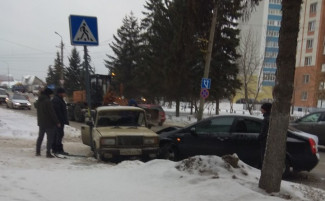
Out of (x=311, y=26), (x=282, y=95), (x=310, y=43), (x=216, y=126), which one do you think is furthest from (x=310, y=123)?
(x=311, y=26)

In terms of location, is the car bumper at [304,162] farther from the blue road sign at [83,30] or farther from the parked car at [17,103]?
the parked car at [17,103]

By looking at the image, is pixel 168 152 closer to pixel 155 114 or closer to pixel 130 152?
pixel 130 152

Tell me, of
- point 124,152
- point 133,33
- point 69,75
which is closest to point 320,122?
point 124,152

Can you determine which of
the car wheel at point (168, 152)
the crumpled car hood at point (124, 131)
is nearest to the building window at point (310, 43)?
the car wheel at point (168, 152)

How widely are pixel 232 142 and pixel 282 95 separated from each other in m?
3.59

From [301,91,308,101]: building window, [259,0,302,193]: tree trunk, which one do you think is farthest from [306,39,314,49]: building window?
[259,0,302,193]: tree trunk

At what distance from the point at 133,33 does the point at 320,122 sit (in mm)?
35112

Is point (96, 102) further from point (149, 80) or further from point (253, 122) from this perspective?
point (253, 122)

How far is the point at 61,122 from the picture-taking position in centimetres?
968

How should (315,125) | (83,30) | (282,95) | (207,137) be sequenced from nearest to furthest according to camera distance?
(282,95)
(83,30)
(207,137)
(315,125)

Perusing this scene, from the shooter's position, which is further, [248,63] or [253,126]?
[248,63]

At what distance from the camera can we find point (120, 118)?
374 inches

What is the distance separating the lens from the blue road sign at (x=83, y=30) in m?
8.02

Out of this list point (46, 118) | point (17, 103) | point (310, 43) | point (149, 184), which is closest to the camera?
point (149, 184)
